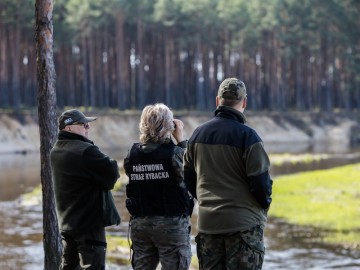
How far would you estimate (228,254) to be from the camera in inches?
263

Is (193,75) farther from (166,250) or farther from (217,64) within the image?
(166,250)

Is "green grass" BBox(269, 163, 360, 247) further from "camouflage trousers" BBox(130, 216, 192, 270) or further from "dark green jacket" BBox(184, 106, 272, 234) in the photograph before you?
"dark green jacket" BBox(184, 106, 272, 234)

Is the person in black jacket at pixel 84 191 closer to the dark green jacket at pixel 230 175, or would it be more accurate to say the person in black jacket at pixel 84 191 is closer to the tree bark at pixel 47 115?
the dark green jacket at pixel 230 175

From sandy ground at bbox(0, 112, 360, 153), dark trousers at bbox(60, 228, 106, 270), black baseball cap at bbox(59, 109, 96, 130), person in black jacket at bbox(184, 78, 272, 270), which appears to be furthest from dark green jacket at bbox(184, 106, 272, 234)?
sandy ground at bbox(0, 112, 360, 153)

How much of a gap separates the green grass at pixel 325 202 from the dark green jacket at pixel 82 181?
1134 cm

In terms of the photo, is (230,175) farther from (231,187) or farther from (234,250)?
(234,250)

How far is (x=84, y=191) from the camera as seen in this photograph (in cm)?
776

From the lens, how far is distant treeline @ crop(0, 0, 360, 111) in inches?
3039

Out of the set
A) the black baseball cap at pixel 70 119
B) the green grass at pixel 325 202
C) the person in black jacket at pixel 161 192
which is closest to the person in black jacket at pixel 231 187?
the person in black jacket at pixel 161 192

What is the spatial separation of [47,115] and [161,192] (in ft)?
12.7

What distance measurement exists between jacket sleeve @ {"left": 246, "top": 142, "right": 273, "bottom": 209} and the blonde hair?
116 cm

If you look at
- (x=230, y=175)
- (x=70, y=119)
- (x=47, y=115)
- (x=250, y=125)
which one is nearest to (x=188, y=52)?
(x=250, y=125)

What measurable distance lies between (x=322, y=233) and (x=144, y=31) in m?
69.3

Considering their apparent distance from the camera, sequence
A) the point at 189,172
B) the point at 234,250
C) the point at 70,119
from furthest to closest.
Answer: the point at 70,119 < the point at 189,172 < the point at 234,250
